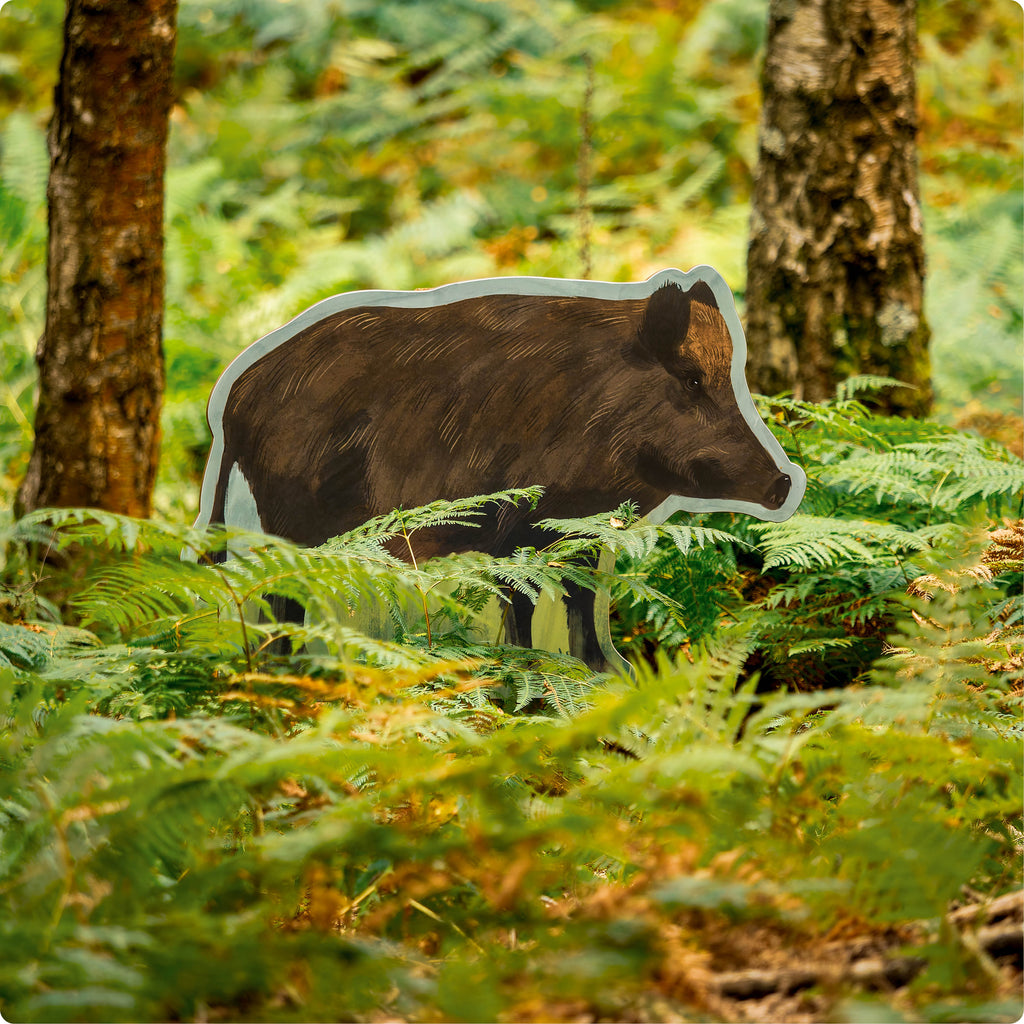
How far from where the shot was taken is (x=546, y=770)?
1530 millimetres

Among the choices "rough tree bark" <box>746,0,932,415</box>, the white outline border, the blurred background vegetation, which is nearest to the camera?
the white outline border

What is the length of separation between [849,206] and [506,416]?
189cm

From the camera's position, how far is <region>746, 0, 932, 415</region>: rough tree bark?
11.5ft

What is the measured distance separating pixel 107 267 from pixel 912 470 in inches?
109

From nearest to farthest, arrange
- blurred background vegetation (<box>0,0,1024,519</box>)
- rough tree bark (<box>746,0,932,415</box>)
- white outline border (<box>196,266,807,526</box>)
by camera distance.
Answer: white outline border (<box>196,266,807,526</box>) < rough tree bark (<box>746,0,932,415</box>) < blurred background vegetation (<box>0,0,1024,519</box>)

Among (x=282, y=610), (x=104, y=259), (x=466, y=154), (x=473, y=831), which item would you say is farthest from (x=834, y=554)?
(x=466, y=154)

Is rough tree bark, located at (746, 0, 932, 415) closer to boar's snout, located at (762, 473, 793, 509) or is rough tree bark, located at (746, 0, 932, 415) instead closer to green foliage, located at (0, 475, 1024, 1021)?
boar's snout, located at (762, 473, 793, 509)

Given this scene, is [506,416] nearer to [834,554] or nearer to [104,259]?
[834,554]

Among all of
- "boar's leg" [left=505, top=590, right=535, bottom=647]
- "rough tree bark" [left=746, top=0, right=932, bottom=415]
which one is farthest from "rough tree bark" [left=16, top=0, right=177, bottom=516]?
"rough tree bark" [left=746, top=0, right=932, bottom=415]

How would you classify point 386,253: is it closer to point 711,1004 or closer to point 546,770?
point 546,770

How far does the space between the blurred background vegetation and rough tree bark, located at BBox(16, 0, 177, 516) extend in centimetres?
181

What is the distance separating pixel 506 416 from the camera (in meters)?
2.57

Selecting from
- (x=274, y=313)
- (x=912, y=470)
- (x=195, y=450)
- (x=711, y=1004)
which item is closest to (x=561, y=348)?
(x=912, y=470)

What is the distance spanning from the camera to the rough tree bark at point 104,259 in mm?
2914
